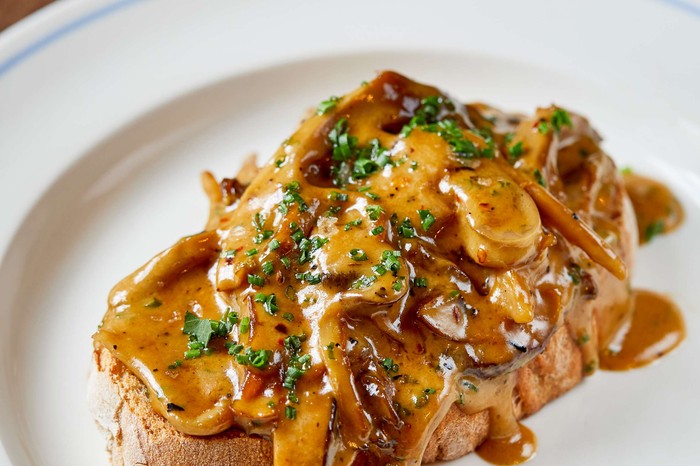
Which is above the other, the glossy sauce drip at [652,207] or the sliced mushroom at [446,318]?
the sliced mushroom at [446,318]

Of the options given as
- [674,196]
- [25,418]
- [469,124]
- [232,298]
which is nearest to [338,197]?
[232,298]

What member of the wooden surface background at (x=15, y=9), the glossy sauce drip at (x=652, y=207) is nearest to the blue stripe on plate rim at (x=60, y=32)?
the wooden surface background at (x=15, y=9)

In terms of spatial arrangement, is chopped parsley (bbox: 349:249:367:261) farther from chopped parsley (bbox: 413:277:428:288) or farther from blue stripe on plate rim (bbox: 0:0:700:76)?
blue stripe on plate rim (bbox: 0:0:700:76)

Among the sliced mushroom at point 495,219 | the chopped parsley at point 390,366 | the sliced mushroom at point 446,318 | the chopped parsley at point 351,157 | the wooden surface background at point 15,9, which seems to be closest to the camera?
the chopped parsley at point 390,366

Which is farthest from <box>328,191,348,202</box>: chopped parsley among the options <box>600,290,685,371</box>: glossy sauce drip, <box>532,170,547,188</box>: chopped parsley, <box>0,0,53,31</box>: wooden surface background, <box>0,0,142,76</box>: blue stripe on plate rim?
<box>0,0,53,31</box>: wooden surface background

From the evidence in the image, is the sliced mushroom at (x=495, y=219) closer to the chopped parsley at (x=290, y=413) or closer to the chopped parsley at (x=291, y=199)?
the chopped parsley at (x=291, y=199)

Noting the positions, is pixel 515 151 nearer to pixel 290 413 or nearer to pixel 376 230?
pixel 376 230
